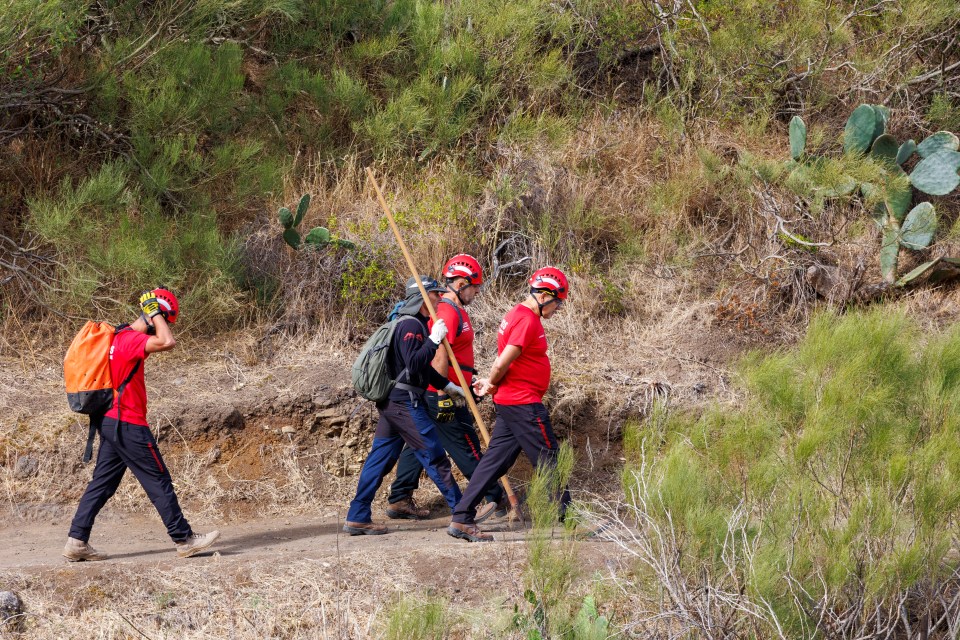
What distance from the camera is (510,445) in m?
6.80

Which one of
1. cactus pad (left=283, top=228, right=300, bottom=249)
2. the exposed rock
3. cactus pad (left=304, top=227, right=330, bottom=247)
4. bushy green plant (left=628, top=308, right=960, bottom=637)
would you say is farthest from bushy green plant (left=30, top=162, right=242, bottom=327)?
bushy green plant (left=628, top=308, right=960, bottom=637)

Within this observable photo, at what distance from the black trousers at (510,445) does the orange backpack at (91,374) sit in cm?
242

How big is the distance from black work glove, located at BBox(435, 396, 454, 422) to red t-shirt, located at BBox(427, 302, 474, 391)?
129 millimetres

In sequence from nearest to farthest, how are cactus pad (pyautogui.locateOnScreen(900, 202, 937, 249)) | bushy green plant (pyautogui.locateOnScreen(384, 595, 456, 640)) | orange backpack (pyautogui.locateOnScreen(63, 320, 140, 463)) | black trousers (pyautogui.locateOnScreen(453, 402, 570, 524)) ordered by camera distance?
bushy green plant (pyautogui.locateOnScreen(384, 595, 456, 640))
orange backpack (pyautogui.locateOnScreen(63, 320, 140, 463))
black trousers (pyautogui.locateOnScreen(453, 402, 570, 524))
cactus pad (pyautogui.locateOnScreen(900, 202, 937, 249))

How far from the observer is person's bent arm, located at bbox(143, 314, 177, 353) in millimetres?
6391

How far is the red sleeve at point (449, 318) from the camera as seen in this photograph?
712 cm

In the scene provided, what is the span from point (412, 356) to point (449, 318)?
460 millimetres

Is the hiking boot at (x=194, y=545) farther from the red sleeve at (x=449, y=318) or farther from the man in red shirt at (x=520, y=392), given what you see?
the red sleeve at (x=449, y=318)

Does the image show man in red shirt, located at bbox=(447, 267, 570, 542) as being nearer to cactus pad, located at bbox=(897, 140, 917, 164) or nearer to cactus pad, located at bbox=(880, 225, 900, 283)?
cactus pad, located at bbox=(880, 225, 900, 283)

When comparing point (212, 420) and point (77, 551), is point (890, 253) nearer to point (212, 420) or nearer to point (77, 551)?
point (212, 420)

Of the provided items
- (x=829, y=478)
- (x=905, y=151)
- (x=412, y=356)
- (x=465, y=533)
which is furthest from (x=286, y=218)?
(x=905, y=151)

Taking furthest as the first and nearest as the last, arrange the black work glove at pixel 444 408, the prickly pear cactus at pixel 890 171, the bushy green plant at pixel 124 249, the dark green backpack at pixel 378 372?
the prickly pear cactus at pixel 890 171
the bushy green plant at pixel 124 249
the black work glove at pixel 444 408
the dark green backpack at pixel 378 372

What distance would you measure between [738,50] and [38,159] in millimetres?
7580

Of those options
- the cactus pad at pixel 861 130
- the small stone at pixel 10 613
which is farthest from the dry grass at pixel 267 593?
the cactus pad at pixel 861 130
